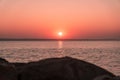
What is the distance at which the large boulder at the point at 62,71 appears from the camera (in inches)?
205

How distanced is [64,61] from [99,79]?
0.86 meters

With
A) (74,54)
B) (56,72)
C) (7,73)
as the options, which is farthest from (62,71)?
(74,54)

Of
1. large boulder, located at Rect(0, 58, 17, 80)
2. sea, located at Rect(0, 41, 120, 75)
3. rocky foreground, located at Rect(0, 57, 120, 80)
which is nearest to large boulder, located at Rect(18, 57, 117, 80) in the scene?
rocky foreground, located at Rect(0, 57, 120, 80)

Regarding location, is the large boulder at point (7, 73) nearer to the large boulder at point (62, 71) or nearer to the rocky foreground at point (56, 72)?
the rocky foreground at point (56, 72)

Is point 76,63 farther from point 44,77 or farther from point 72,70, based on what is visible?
point 44,77

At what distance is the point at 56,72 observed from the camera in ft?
17.4

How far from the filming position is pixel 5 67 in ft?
17.5

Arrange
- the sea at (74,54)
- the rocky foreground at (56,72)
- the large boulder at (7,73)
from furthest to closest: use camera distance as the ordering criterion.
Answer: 1. the sea at (74,54)
2. the rocky foreground at (56,72)
3. the large boulder at (7,73)

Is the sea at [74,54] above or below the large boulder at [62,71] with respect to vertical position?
below

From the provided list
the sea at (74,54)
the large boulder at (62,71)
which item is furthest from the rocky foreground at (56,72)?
the sea at (74,54)

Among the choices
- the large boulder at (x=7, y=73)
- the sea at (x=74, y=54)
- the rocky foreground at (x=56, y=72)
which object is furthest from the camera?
the sea at (x=74, y=54)

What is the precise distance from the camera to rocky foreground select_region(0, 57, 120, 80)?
519 cm

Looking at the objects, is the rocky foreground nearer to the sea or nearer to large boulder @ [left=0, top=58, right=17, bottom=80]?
large boulder @ [left=0, top=58, right=17, bottom=80]

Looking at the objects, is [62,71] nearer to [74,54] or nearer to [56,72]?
[56,72]
